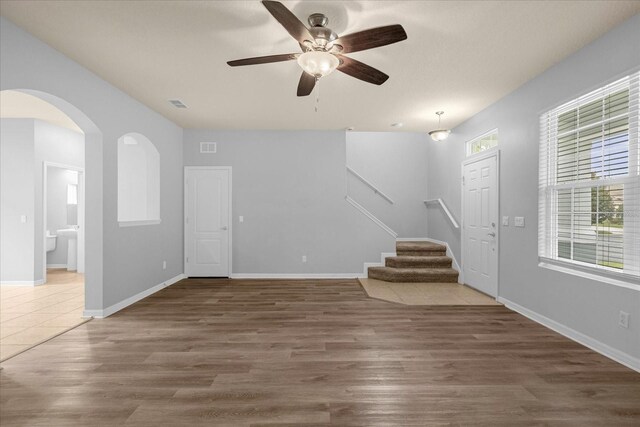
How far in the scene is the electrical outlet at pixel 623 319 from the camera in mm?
2640

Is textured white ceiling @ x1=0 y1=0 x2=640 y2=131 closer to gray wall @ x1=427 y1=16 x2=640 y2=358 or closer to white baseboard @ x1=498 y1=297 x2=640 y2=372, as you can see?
gray wall @ x1=427 y1=16 x2=640 y2=358

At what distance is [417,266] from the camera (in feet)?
19.8

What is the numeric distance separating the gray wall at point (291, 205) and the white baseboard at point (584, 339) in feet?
9.01

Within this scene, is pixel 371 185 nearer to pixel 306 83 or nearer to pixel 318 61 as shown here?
pixel 306 83

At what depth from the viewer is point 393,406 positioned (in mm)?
2088

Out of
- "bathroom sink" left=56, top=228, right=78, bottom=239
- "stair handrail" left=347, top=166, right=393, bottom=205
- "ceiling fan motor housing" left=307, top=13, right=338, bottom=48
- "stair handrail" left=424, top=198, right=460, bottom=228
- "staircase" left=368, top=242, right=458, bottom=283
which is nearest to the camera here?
"ceiling fan motor housing" left=307, top=13, right=338, bottom=48

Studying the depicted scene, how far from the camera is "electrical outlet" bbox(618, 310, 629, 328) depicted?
8.66 feet

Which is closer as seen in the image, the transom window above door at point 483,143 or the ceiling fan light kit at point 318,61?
the ceiling fan light kit at point 318,61

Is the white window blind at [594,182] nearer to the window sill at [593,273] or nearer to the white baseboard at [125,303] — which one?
the window sill at [593,273]

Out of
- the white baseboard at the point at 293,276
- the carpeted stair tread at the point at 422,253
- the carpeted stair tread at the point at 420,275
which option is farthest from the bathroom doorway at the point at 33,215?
the carpeted stair tread at the point at 422,253

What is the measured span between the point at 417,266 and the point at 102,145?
540 cm

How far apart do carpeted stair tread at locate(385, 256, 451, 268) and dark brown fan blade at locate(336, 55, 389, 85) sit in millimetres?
3881

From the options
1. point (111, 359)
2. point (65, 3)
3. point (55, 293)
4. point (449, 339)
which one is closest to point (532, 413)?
point (449, 339)

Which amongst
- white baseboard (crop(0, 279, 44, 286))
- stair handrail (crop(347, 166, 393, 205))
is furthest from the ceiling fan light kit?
white baseboard (crop(0, 279, 44, 286))
